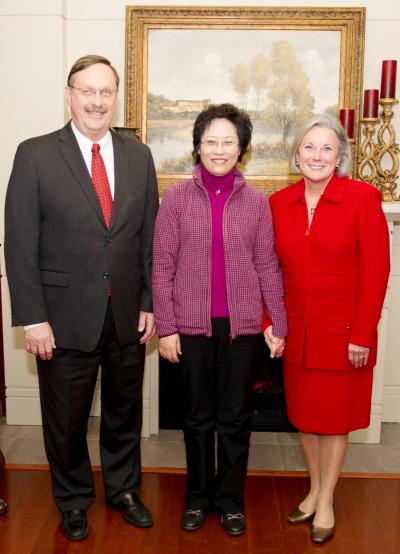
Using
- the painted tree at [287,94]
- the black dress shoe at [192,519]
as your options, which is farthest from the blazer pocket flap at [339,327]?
the painted tree at [287,94]

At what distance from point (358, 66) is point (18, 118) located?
179 cm

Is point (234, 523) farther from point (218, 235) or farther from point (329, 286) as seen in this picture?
point (218, 235)

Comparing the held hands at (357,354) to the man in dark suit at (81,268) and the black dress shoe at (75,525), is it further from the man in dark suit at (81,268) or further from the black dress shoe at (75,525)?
the black dress shoe at (75,525)

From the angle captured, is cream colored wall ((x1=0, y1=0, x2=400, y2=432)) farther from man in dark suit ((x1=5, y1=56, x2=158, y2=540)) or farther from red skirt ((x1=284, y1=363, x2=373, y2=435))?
red skirt ((x1=284, y1=363, x2=373, y2=435))

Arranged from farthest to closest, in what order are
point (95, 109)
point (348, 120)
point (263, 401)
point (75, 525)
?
point (263, 401), point (348, 120), point (75, 525), point (95, 109)

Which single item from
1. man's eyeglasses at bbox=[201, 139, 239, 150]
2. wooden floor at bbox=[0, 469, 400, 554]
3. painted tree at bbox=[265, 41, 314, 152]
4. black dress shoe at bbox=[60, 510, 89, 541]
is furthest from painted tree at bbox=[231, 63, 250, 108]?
black dress shoe at bbox=[60, 510, 89, 541]

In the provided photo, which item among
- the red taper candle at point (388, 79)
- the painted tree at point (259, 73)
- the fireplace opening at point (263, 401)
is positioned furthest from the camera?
the fireplace opening at point (263, 401)

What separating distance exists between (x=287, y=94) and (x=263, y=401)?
66.5 inches

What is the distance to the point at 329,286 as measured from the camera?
2180 millimetres

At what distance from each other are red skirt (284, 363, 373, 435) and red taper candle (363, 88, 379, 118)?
1443 millimetres

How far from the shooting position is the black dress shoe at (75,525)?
2297mm

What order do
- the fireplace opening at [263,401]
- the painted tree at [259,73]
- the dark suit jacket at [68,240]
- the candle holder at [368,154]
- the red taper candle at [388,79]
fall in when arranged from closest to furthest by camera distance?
the dark suit jacket at [68,240] → the red taper candle at [388,79] → the candle holder at [368,154] → the painted tree at [259,73] → the fireplace opening at [263,401]

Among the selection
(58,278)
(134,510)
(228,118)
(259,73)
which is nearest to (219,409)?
(134,510)

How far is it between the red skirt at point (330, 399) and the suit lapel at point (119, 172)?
884 millimetres
